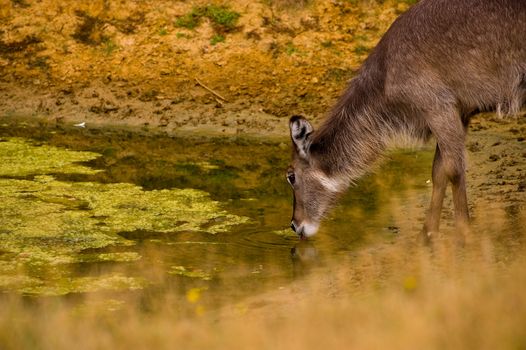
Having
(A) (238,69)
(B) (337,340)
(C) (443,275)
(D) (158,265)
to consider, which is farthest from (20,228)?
(A) (238,69)

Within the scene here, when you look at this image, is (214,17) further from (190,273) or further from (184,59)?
(190,273)

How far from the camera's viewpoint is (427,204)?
10242mm

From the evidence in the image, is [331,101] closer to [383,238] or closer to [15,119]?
[15,119]

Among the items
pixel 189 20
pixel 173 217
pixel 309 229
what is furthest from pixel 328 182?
pixel 189 20

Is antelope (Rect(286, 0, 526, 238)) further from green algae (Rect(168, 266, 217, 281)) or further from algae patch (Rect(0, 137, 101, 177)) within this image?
algae patch (Rect(0, 137, 101, 177))

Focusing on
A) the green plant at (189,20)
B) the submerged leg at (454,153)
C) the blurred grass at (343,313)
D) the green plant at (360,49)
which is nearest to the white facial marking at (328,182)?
the blurred grass at (343,313)

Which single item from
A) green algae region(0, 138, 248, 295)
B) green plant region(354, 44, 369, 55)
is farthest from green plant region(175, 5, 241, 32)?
green algae region(0, 138, 248, 295)

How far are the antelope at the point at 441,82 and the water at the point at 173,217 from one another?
656 millimetres

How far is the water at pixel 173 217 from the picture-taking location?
8.51 m

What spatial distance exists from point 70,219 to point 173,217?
2.79ft

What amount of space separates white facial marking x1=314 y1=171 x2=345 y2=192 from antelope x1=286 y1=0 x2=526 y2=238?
0.29 m

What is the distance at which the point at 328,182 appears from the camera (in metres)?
9.29

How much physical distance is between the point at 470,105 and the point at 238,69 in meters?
6.32

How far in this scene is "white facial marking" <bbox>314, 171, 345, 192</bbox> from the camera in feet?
30.5
